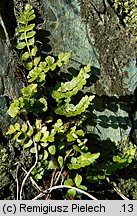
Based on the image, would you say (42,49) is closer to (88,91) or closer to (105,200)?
(88,91)

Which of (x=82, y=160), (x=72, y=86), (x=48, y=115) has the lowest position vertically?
(x=82, y=160)

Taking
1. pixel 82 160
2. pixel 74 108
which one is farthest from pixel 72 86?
pixel 82 160

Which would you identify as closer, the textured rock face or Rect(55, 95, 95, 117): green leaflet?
Rect(55, 95, 95, 117): green leaflet

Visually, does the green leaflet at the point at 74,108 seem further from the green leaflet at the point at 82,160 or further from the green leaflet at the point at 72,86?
the green leaflet at the point at 82,160

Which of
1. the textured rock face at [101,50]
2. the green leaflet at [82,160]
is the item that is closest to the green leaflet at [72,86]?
the textured rock face at [101,50]

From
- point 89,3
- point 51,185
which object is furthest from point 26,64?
point 51,185

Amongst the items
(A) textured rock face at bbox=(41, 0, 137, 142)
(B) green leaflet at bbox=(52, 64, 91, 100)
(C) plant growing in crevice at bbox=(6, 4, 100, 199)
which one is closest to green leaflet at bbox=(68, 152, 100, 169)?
(C) plant growing in crevice at bbox=(6, 4, 100, 199)

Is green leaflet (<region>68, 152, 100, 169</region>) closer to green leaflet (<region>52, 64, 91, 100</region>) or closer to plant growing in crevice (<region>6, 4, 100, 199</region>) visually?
plant growing in crevice (<region>6, 4, 100, 199</region>)

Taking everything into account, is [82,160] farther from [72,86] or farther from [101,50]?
[101,50]
